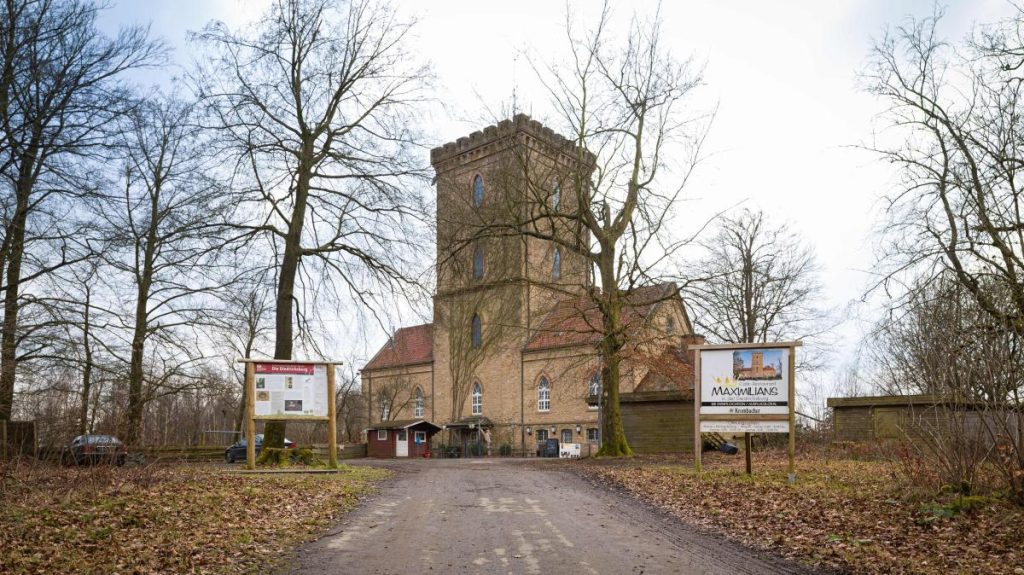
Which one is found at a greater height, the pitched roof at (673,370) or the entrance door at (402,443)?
the pitched roof at (673,370)

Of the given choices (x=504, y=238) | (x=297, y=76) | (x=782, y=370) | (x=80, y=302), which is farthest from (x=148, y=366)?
(x=782, y=370)

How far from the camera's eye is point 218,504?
1055 cm

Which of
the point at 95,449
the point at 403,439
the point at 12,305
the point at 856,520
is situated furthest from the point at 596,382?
the point at 856,520

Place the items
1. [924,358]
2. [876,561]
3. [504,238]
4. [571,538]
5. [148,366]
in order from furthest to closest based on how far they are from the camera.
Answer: [504,238], [148,366], [924,358], [571,538], [876,561]

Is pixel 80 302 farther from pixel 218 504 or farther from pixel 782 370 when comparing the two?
pixel 782 370

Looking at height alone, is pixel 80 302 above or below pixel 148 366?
above

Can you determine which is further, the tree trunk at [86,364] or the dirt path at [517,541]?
the tree trunk at [86,364]

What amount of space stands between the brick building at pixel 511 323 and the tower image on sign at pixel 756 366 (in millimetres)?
7678

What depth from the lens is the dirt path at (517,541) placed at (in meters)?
7.20

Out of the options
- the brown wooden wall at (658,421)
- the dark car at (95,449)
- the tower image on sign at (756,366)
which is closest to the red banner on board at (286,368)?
the dark car at (95,449)

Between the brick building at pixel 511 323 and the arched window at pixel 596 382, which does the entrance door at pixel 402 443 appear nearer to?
the brick building at pixel 511 323

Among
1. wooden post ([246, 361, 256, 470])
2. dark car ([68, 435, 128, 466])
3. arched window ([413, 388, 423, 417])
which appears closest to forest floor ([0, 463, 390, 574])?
dark car ([68, 435, 128, 466])

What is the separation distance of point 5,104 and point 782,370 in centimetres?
1406

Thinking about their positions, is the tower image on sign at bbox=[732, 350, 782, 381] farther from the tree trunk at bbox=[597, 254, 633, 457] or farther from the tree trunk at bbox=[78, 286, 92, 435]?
the tree trunk at bbox=[78, 286, 92, 435]
